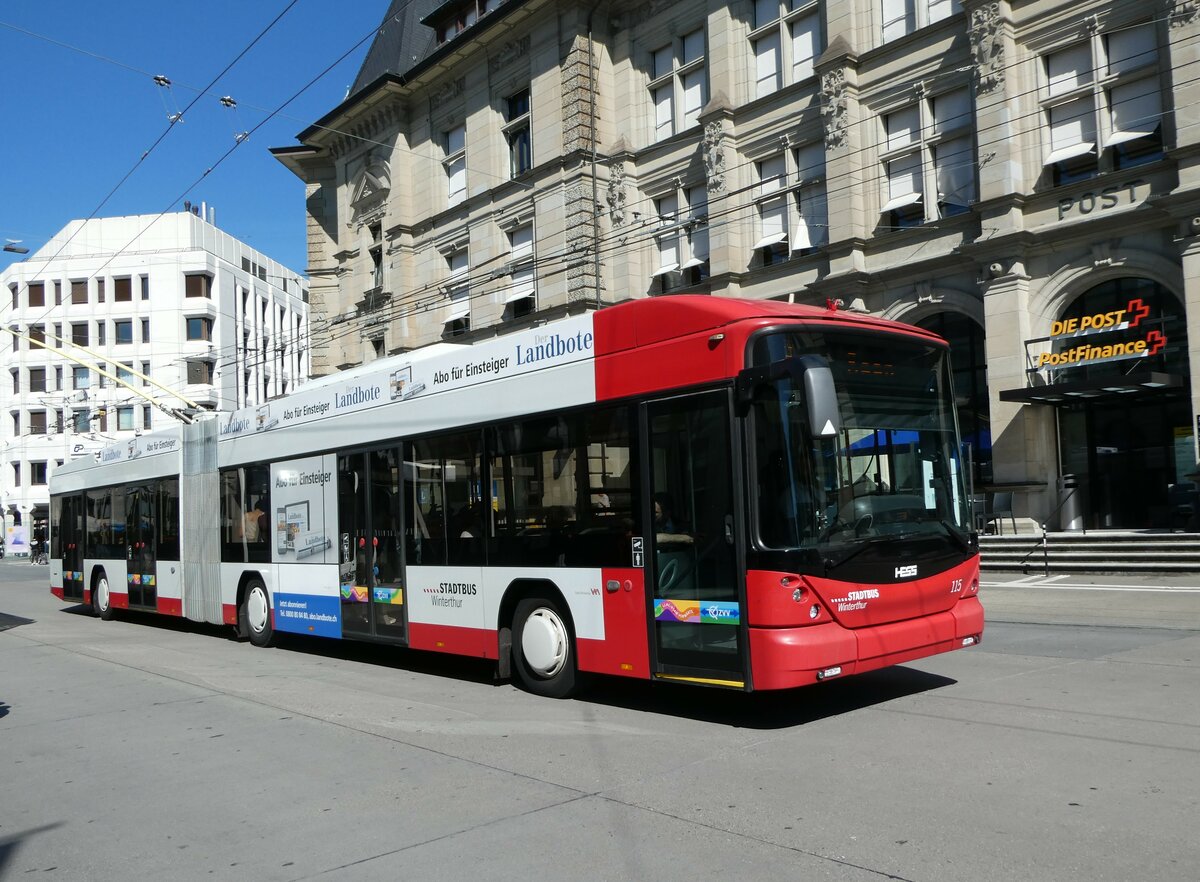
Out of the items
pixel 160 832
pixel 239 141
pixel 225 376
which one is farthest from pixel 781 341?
pixel 225 376

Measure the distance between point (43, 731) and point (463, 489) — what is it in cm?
406

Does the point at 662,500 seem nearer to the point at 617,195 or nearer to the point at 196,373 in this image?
the point at 617,195

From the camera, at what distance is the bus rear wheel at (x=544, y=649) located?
30.3 ft

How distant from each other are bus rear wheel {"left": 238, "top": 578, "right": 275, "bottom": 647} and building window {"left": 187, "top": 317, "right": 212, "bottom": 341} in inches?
2344

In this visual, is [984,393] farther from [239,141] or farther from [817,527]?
[817,527]

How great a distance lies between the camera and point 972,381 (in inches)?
991

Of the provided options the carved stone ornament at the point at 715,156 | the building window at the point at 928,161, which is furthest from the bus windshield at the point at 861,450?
the carved stone ornament at the point at 715,156

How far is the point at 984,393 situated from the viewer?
2503cm

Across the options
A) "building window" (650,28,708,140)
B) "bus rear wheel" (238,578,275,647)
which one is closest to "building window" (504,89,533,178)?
"building window" (650,28,708,140)

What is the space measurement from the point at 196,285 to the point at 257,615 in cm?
6137

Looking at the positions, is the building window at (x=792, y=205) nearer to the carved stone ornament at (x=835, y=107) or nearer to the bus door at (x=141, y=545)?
the carved stone ornament at (x=835, y=107)

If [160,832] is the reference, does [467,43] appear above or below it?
above

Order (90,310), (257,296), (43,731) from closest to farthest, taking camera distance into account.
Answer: (43,731) < (90,310) < (257,296)

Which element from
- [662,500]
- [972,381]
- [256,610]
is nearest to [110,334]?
[972,381]
